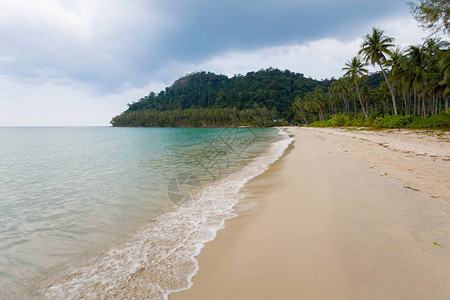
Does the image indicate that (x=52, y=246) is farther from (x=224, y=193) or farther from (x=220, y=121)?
(x=220, y=121)

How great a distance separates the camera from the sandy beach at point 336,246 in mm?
2047

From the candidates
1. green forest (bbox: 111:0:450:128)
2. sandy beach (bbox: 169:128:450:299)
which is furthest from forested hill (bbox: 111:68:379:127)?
sandy beach (bbox: 169:128:450:299)

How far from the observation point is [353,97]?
70188 mm

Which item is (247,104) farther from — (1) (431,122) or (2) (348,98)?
(1) (431,122)

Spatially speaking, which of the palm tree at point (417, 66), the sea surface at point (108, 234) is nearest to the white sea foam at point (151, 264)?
A: the sea surface at point (108, 234)

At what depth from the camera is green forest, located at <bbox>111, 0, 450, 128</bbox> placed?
88.5 feet

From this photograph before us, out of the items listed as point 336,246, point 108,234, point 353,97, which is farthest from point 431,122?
point 353,97

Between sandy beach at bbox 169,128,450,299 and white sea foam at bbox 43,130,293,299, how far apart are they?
0.23 m

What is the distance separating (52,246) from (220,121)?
147 meters

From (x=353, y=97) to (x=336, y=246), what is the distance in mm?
82415

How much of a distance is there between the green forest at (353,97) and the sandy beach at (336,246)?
15.9 m

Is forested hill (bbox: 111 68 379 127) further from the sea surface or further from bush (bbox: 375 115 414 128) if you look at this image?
the sea surface

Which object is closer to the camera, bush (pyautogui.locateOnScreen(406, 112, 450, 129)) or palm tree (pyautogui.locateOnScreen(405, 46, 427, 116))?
bush (pyautogui.locateOnScreen(406, 112, 450, 129))

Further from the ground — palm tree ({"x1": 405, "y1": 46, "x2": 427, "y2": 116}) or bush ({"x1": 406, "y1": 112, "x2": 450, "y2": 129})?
palm tree ({"x1": 405, "y1": 46, "x2": 427, "y2": 116})
